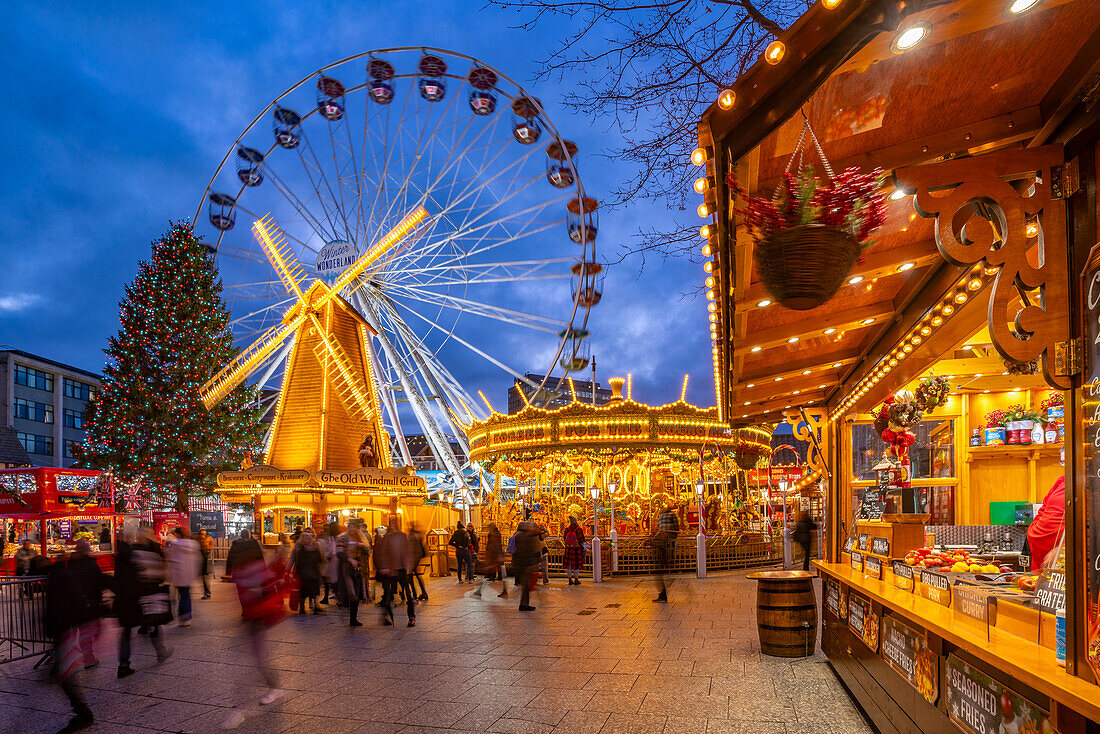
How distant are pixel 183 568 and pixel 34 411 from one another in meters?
45.6

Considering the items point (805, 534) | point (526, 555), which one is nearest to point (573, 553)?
point (526, 555)

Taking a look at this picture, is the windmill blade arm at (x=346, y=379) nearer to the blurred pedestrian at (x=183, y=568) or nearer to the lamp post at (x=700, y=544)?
the lamp post at (x=700, y=544)

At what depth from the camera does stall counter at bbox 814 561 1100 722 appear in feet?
7.79

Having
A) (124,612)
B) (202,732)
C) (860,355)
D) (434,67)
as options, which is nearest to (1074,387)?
(860,355)

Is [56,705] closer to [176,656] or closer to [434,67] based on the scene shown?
[176,656]

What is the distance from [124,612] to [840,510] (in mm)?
8188

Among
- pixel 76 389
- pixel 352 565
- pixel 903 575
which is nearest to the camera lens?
pixel 903 575

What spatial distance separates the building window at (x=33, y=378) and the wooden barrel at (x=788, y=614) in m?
51.7

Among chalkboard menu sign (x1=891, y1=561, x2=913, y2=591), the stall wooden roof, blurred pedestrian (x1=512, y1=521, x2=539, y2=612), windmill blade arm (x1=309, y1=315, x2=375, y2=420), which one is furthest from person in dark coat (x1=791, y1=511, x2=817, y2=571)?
windmill blade arm (x1=309, y1=315, x2=375, y2=420)

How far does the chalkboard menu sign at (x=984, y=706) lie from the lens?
2740mm

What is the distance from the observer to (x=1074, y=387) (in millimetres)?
2734

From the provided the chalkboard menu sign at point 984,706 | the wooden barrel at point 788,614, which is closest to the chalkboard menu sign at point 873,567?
the wooden barrel at point 788,614

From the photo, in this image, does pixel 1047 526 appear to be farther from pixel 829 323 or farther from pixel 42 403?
pixel 42 403

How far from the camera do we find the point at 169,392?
95.4 feet
